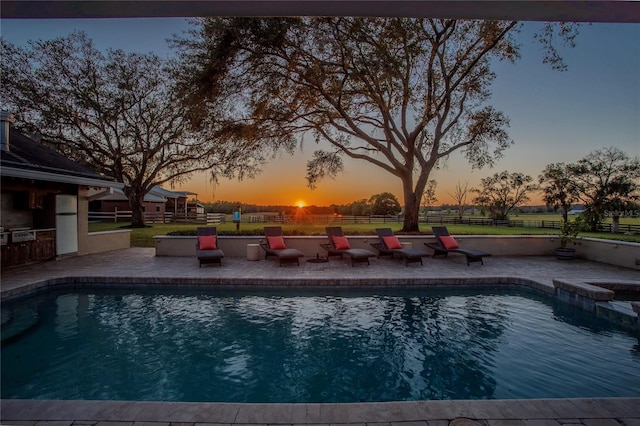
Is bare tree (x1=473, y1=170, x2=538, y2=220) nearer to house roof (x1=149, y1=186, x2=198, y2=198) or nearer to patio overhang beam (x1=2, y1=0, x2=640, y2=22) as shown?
house roof (x1=149, y1=186, x2=198, y2=198)

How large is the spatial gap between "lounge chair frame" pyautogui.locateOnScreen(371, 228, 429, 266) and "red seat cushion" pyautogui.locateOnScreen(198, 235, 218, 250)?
16.0 ft

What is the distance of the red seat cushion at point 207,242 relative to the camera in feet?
32.4

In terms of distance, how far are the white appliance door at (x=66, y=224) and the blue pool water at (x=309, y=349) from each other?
4.16 meters

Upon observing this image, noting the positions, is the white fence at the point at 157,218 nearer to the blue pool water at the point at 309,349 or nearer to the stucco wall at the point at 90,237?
the stucco wall at the point at 90,237

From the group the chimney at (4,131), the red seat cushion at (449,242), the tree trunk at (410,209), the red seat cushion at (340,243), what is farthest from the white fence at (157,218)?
the red seat cushion at (449,242)

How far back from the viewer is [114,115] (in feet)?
64.0

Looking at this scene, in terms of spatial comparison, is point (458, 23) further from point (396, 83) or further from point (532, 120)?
point (532, 120)

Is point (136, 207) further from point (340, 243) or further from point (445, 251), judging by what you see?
point (445, 251)

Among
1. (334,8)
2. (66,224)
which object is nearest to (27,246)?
(66,224)

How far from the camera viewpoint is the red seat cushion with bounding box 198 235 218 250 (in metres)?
9.88

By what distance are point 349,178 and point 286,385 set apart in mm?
14281

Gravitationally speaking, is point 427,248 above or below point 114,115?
below

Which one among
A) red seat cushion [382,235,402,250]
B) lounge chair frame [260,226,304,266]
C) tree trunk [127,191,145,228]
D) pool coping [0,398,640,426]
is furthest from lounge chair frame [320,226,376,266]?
tree trunk [127,191,145,228]

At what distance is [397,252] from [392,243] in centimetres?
53
